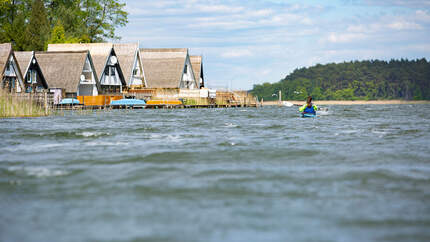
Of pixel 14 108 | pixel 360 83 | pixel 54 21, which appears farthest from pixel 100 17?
pixel 360 83

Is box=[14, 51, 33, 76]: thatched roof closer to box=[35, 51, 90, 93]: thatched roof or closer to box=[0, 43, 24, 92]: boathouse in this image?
box=[0, 43, 24, 92]: boathouse

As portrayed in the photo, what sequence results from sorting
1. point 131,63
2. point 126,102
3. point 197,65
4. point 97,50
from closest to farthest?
point 126,102 < point 97,50 < point 131,63 < point 197,65

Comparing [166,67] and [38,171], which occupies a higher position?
[166,67]

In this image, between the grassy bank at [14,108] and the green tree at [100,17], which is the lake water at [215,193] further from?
the green tree at [100,17]

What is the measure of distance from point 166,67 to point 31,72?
2144cm

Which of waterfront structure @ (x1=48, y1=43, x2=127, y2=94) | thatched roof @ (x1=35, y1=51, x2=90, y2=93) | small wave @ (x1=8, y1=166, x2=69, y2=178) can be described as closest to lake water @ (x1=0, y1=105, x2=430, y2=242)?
small wave @ (x1=8, y1=166, x2=69, y2=178)

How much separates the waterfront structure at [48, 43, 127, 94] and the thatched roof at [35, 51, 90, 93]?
196 inches

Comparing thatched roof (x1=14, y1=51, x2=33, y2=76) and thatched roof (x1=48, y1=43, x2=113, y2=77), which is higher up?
thatched roof (x1=48, y1=43, x2=113, y2=77)

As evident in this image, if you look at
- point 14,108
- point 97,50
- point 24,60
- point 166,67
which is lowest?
point 14,108

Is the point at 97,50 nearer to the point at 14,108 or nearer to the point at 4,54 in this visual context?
the point at 4,54

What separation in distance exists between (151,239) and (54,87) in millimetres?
48262

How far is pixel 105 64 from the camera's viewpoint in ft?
190

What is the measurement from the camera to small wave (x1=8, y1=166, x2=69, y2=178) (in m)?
8.93

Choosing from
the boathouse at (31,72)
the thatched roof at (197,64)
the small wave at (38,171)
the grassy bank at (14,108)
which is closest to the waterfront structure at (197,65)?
the thatched roof at (197,64)
